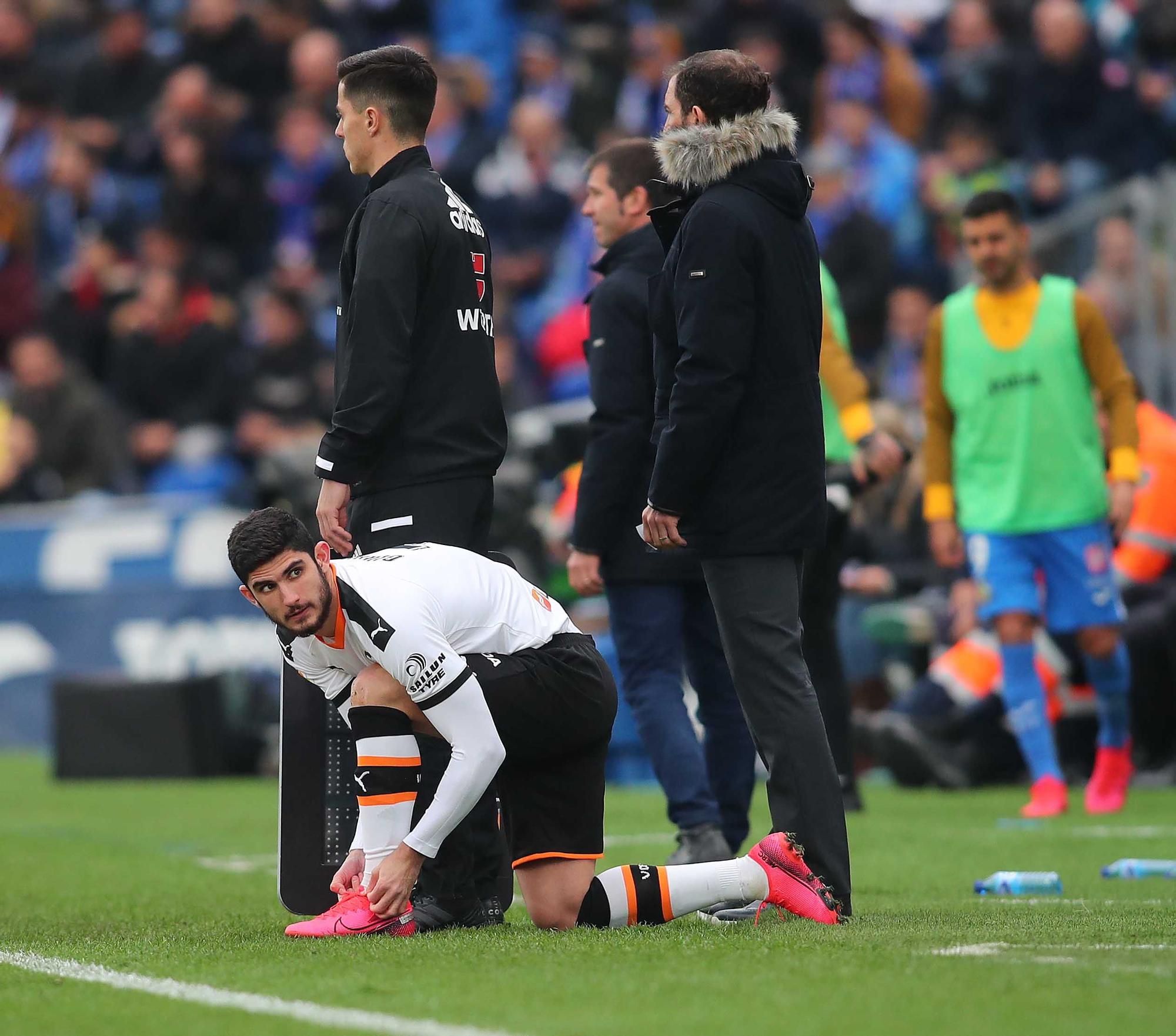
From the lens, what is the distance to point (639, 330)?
6.02m

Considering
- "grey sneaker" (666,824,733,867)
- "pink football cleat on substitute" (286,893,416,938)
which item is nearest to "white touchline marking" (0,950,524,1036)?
"pink football cleat on substitute" (286,893,416,938)

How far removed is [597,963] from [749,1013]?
0.70 metres

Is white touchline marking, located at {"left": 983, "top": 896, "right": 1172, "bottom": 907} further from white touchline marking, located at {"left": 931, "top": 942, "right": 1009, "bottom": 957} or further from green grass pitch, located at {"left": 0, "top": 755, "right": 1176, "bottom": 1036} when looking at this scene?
white touchline marking, located at {"left": 931, "top": 942, "right": 1009, "bottom": 957}

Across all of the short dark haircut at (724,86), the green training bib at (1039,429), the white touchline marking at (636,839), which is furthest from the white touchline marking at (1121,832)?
the short dark haircut at (724,86)

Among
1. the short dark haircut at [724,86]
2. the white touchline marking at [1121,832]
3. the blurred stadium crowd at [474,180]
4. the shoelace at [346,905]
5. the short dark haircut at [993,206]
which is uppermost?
the blurred stadium crowd at [474,180]

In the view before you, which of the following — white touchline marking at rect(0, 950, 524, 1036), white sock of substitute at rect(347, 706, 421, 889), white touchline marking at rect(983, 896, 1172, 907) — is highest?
white sock of substitute at rect(347, 706, 421, 889)

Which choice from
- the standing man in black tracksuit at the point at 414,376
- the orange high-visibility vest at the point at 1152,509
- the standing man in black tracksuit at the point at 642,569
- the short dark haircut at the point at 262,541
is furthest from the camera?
the orange high-visibility vest at the point at 1152,509

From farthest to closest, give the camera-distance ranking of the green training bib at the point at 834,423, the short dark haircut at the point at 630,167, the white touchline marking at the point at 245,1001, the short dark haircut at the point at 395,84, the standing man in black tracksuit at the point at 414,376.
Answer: the green training bib at the point at 834,423 → the short dark haircut at the point at 630,167 → the short dark haircut at the point at 395,84 → the standing man in black tracksuit at the point at 414,376 → the white touchline marking at the point at 245,1001

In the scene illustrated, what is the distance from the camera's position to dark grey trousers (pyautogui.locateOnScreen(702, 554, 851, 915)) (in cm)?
483

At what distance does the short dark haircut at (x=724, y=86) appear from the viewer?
16.3 ft

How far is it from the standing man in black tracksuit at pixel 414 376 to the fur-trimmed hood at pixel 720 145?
672 mm

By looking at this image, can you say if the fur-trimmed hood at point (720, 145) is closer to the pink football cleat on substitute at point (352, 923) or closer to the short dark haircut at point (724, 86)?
the short dark haircut at point (724, 86)

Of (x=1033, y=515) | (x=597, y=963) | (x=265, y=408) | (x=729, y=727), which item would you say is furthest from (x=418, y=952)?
(x=265, y=408)

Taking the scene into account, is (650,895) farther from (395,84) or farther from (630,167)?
(630,167)
